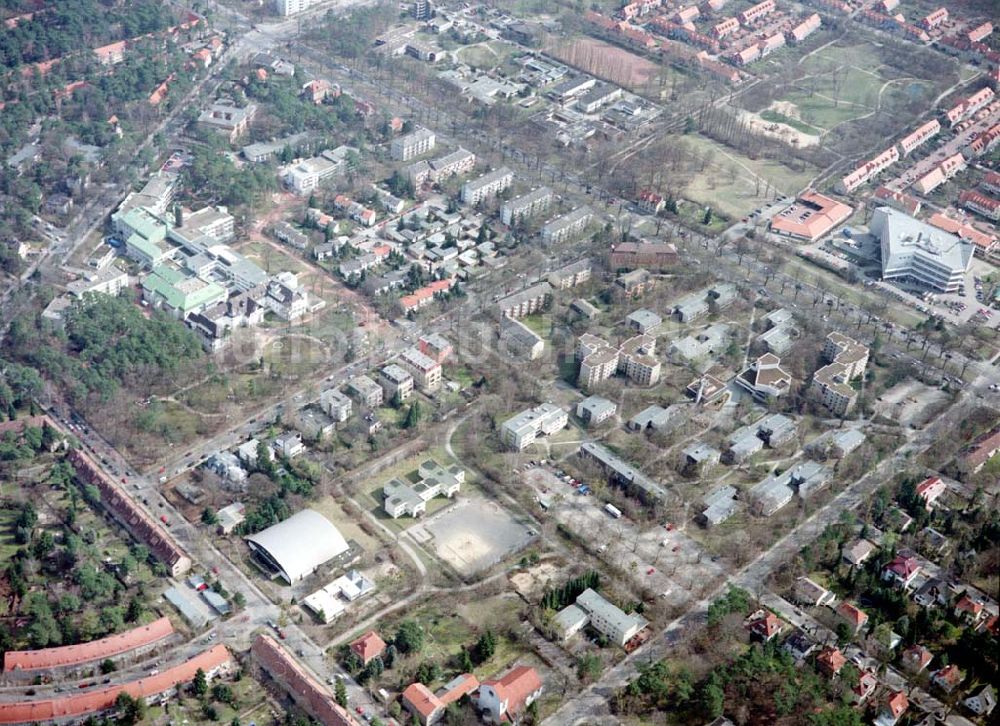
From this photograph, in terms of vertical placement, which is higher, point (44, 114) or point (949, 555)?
point (44, 114)

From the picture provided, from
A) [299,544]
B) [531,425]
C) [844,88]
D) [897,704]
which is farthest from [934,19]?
[299,544]

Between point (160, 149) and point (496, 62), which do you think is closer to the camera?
point (160, 149)

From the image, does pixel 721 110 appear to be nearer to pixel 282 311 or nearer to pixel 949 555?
pixel 282 311

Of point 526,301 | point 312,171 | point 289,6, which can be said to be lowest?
point 526,301

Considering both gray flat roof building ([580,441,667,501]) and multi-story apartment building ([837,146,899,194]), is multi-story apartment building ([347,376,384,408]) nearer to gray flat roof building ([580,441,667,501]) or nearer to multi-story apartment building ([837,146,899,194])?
gray flat roof building ([580,441,667,501])

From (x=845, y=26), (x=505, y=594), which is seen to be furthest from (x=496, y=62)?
(x=505, y=594)

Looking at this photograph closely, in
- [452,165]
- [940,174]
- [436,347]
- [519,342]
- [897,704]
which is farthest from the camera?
[940,174]

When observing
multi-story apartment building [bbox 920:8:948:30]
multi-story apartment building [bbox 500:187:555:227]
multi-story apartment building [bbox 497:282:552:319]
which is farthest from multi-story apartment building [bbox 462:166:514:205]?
multi-story apartment building [bbox 920:8:948:30]

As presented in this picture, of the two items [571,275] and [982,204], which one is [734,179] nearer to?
[982,204]
